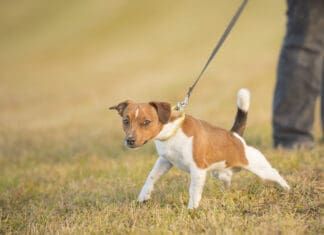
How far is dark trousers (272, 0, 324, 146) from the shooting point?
25.8 feet

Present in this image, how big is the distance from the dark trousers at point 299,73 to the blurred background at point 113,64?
72 centimetres

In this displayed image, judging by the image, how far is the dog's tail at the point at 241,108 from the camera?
19.5 feet

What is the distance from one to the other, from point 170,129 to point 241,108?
1080 mm

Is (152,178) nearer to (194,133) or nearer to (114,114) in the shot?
(194,133)

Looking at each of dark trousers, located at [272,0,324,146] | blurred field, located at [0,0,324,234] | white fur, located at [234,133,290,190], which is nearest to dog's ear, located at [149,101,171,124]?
blurred field, located at [0,0,324,234]

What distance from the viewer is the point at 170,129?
5.17m

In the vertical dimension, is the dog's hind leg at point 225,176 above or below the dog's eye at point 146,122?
below

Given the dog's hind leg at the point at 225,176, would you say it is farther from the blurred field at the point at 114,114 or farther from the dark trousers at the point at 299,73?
the dark trousers at the point at 299,73

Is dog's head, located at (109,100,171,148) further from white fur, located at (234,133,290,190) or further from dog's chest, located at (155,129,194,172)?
white fur, located at (234,133,290,190)

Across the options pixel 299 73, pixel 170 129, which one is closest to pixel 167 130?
pixel 170 129

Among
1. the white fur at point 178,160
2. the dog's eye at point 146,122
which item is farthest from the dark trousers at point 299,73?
the dog's eye at point 146,122

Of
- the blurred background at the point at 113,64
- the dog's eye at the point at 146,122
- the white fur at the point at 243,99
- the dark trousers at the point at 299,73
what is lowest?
the blurred background at the point at 113,64

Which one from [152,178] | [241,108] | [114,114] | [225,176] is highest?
[241,108]

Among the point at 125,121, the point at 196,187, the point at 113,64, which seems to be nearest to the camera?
the point at 125,121
